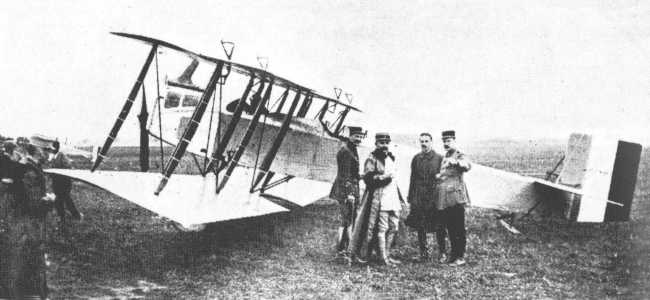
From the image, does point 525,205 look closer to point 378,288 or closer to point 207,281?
point 378,288

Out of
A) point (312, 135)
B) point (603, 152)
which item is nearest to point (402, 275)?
point (312, 135)

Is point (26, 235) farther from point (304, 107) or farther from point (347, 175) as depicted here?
point (304, 107)

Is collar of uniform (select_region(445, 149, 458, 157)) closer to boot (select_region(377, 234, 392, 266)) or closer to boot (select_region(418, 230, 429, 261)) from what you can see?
boot (select_region(418, 230, 429, 261))

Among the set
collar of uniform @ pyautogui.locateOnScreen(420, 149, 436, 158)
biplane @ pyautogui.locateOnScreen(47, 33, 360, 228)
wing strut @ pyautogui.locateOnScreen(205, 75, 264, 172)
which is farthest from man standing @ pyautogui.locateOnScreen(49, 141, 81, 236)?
collar of uniform @ pyautogui.locateOnScreen(420, 149, 436, 158)

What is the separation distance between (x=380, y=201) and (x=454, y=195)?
1.00 m

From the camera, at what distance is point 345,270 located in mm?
6355

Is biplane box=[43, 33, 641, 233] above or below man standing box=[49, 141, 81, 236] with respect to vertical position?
above

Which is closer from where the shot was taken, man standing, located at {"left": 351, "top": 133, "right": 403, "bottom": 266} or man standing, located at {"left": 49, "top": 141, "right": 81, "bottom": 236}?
man standing, located at {"left": 351, "top": 133, "right": 403, "bottom": 266}

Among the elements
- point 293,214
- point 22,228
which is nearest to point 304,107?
point 293,214

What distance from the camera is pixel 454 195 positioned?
21.6ft

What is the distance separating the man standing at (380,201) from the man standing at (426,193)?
389 mm

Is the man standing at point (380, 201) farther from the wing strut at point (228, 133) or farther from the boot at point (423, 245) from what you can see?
the wing strut at point (228, 133)

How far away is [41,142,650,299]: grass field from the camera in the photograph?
5.41 meters

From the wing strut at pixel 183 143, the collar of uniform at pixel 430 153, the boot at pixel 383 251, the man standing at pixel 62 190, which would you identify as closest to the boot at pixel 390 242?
the boot at pixel 383 251
